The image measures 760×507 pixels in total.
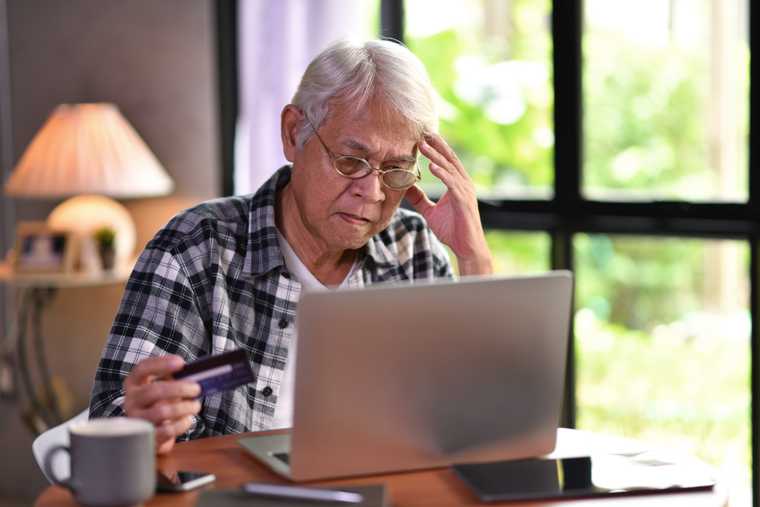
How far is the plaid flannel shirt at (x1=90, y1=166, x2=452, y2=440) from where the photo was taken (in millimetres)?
1737

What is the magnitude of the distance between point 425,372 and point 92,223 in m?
2.16

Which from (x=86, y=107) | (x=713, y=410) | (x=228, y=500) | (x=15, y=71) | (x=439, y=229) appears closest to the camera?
(x=228, y=500)

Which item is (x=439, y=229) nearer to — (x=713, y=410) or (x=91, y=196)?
(x=713, y=410)

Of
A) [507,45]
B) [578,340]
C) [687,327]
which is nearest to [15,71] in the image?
[507,45]

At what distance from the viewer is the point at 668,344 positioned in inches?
115

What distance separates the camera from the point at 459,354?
1.37m

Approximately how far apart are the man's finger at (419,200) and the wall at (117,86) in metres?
1.54

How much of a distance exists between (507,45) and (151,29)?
1099mm

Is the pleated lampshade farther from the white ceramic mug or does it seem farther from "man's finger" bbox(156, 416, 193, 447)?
the white ceramic mug

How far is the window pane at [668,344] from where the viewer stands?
2.78m

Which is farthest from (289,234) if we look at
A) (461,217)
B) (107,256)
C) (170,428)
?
→ (107,256)

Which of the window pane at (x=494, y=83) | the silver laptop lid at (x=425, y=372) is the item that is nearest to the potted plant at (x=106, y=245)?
the window pane at (x=494, y=83)

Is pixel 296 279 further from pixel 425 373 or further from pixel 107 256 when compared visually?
pixel 107 256

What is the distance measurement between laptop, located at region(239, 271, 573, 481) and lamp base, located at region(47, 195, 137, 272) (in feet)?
6.45
